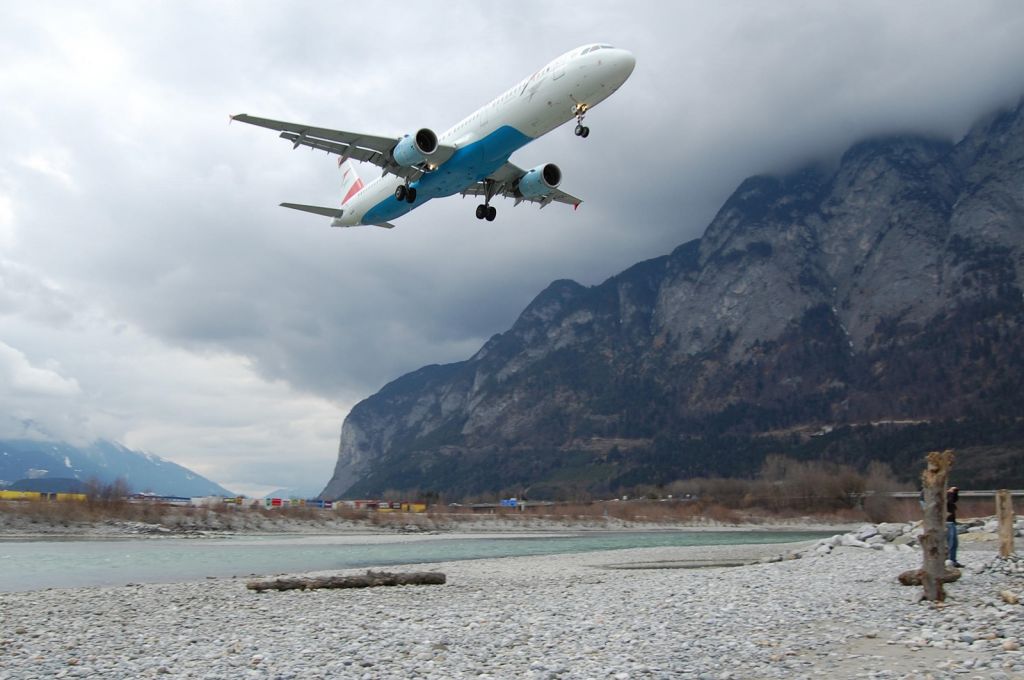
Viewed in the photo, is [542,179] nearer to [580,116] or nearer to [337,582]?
[580,116]

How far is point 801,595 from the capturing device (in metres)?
17.9

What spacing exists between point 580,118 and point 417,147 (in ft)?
26.7

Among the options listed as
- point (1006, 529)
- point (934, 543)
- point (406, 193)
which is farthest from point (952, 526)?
point (406, 193)

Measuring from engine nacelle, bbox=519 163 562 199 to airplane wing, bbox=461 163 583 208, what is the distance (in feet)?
2.62

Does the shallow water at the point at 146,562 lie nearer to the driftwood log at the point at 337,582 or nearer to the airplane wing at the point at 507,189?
the driftwood log at the point at 337,582

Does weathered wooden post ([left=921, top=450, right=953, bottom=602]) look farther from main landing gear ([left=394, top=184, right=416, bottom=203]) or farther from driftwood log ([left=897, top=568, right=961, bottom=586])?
main landing gear ([left=394, top=184, right=416, bottom=203])

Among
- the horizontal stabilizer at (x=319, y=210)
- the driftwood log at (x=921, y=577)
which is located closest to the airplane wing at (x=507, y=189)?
the horizontal stabilizer at (x=319, y=210)

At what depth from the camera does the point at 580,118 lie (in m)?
35.2

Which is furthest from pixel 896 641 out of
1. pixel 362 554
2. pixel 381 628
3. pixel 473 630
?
pixel 362 554

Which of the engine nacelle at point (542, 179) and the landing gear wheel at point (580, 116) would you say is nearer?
the landing gear wheel at point (580, 116)

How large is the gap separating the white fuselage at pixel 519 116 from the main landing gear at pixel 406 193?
0.37 metres

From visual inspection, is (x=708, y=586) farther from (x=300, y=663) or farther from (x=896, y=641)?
(x=300, y=663)

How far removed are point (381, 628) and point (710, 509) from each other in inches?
5464

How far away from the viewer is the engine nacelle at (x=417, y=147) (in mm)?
38666
